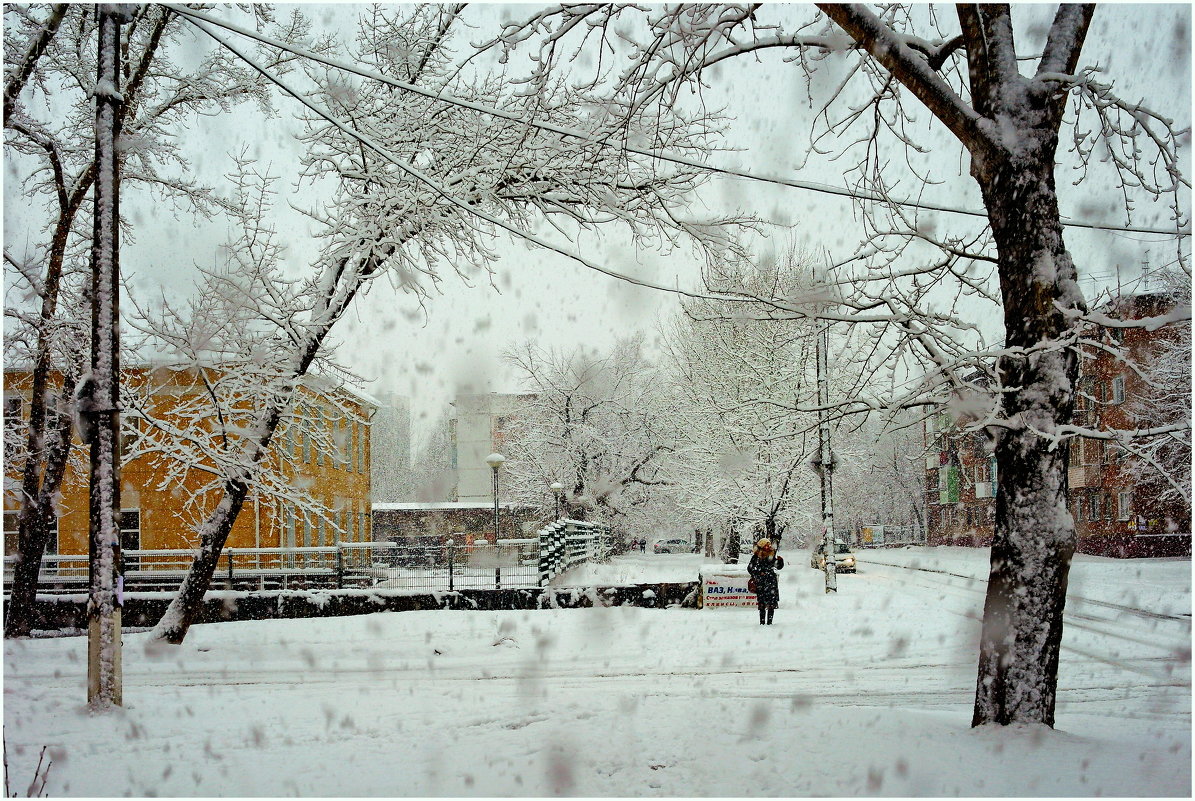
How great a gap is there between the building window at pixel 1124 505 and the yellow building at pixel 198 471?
101ft

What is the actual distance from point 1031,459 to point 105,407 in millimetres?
7683

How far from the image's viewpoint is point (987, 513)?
191ft

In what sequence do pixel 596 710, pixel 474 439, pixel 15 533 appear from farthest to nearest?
pixel 474 439 < pixel 15 533 < pixel 596 710

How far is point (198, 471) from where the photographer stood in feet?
70.7

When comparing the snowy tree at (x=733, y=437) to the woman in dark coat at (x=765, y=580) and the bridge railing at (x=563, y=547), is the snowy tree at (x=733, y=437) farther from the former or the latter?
the woman in dark coat at (x=765, y=580)

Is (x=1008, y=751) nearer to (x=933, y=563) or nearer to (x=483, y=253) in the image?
(x=483, y=253)

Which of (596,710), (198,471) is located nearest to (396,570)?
(198,471)

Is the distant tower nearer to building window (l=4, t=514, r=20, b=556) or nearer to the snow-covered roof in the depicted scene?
the snow-covered roof

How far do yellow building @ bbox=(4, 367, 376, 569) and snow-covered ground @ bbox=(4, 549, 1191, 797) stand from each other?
2.53 m

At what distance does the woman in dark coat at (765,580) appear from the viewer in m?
17.2

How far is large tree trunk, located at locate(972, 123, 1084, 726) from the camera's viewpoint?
6.47 meters

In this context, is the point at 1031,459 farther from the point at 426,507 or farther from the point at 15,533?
the point at 426,507

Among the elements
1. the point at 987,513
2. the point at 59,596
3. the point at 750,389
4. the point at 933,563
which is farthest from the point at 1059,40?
the point at 987,513

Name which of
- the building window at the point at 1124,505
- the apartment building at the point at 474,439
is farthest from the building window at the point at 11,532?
the building window at the point at 1124,505
